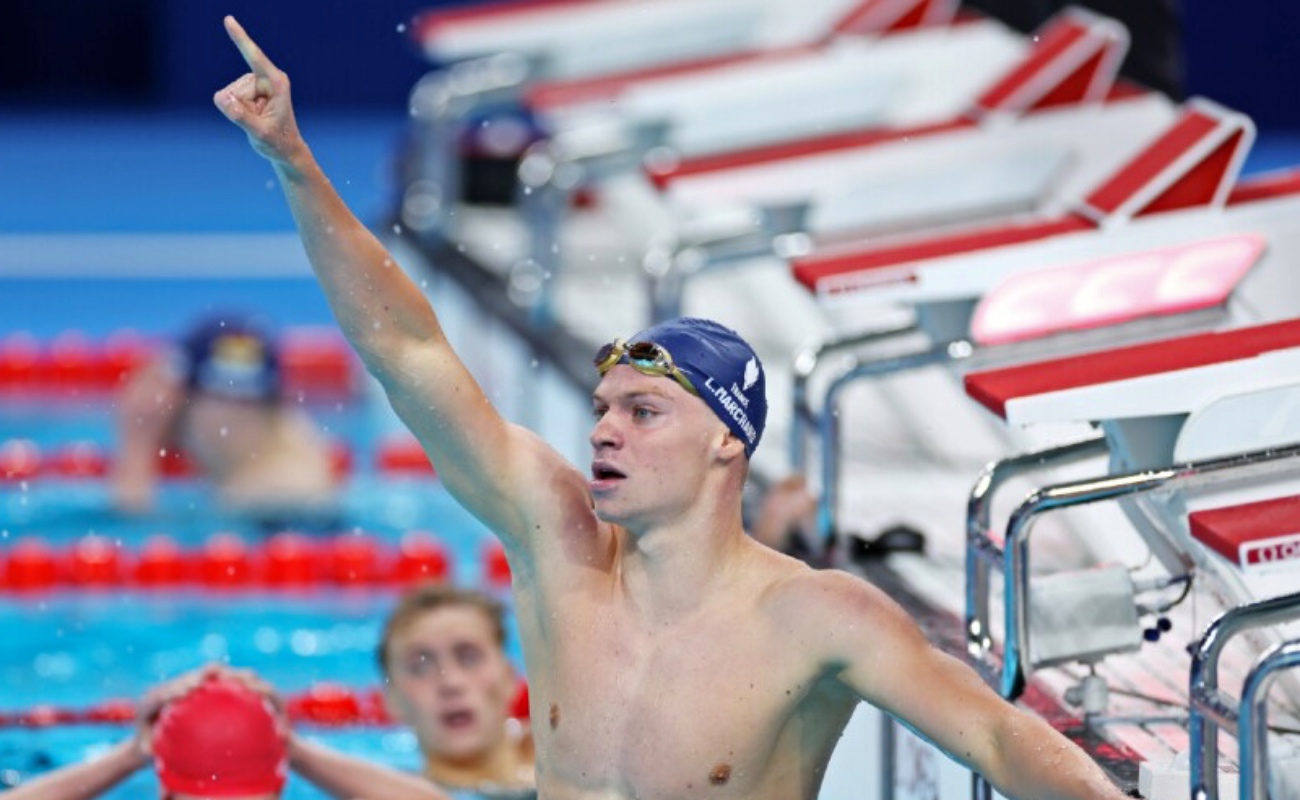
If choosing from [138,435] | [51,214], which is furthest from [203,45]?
[138,435]

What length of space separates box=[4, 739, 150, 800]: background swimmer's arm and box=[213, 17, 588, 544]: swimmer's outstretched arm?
47.2 inches

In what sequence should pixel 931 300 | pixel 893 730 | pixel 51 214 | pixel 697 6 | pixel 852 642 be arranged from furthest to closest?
pixel 51 214
pixel 697 6
pixel 931 300
pixel 893 730
pixel 852 642

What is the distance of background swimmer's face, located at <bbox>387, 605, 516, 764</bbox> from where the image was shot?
15.5 ft

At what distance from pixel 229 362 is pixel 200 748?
340cm

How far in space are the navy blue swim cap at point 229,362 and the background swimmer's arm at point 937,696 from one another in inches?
173

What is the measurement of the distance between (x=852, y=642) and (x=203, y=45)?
13.6m

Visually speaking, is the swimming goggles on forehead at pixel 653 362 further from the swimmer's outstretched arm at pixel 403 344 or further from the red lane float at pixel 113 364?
the red lane float at pixel 113 364

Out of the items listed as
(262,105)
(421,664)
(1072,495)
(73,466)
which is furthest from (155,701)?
(73,466)

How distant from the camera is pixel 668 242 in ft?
22.8

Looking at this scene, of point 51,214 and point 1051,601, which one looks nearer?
point 1051,601

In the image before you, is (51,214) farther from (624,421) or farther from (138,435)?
(624,421)

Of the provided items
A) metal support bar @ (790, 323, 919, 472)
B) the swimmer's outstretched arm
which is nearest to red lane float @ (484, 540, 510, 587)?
metal support bar @ (790, 323, 919, 472)

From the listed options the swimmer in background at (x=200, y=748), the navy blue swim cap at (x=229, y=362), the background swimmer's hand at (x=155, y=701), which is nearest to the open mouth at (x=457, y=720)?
the swimmer in background at (x=200, y=748)

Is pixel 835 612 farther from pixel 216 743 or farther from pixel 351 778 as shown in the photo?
pixel 351 778
